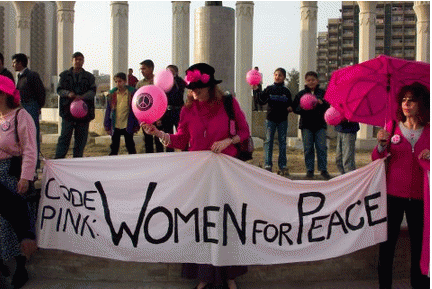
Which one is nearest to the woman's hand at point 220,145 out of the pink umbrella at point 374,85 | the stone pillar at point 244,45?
the pink umbrella at point 374,85

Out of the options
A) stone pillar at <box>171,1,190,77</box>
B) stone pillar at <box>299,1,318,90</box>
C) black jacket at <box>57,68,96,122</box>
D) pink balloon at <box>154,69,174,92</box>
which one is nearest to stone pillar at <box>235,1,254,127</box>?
stone pillar at <box>299,1,318,90</box>

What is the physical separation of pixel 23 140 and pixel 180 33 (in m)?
16.5

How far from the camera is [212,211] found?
4809mm

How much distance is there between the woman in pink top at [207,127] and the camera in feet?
15.2

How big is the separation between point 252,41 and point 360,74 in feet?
46.7

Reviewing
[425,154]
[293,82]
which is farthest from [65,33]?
[293,82]

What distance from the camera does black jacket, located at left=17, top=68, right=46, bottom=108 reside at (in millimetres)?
7871

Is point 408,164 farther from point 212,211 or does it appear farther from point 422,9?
point 422,9

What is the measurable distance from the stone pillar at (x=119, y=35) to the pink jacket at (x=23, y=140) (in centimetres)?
1630

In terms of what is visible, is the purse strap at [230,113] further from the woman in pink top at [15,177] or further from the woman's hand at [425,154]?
the woman in pink top at [15,177]

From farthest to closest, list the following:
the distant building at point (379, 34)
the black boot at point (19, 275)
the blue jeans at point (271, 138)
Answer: the distant building at point (379, 34)
the blue jeans at point (271, 138)
the black boot at point (19, 275)

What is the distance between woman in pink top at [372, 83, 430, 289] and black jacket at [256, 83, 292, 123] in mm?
3861

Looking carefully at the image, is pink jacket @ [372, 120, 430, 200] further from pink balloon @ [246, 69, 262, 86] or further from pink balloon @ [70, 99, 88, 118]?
pink balloon @ [70, 99, 88, 118]

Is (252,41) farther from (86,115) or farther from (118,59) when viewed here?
(86,115)
